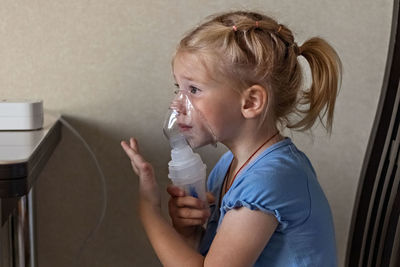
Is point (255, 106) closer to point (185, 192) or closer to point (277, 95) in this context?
point (277, 95)

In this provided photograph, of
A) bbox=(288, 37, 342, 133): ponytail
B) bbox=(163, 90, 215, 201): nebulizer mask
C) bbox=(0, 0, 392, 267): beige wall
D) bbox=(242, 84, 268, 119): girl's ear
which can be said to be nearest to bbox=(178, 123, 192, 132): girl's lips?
bbox=(163, 90, 215, 201): nebulizer mask

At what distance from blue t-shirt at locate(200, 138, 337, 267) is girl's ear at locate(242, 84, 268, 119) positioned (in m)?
0.07

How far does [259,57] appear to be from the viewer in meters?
0.96

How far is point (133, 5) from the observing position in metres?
1.38

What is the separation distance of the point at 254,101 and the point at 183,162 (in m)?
0.16

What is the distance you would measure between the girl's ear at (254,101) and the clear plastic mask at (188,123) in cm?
7

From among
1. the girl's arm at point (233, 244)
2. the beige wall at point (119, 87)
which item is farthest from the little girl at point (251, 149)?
the beige wall at point (119, 87)

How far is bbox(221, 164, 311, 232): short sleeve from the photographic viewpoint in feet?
2.99

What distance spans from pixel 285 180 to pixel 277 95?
0.16m

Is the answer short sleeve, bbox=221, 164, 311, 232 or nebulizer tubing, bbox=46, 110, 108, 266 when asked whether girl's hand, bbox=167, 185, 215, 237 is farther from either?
nebulizer tubing, bbox=46, 110, 108, 266

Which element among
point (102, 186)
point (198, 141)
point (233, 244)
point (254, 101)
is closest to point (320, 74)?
point (254, 101)

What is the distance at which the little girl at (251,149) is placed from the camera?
3.02ft

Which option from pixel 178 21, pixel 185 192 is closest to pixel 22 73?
pixel 178 21

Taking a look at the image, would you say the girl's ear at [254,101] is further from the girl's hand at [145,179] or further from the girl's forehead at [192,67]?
the girl's hand at [145,179]
